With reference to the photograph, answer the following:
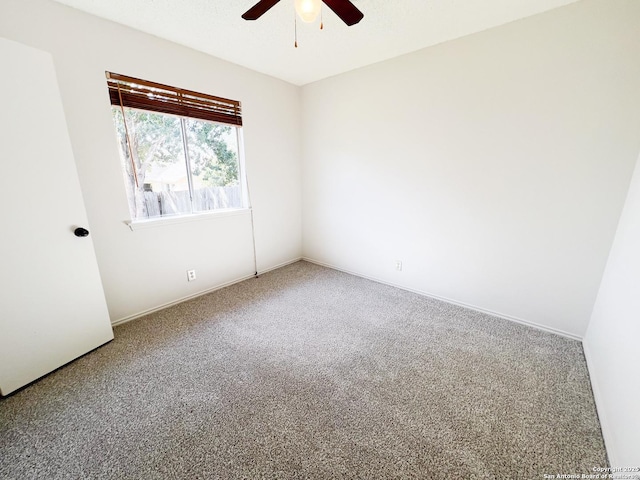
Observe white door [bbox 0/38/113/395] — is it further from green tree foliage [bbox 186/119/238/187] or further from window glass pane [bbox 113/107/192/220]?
green tree foliage [bbox 186/119/238/187]

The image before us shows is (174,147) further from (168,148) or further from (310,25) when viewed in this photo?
(310,25)

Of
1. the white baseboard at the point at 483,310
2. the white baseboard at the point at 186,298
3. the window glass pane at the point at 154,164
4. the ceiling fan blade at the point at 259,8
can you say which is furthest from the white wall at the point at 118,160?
the white baseboard at the point at 483,310

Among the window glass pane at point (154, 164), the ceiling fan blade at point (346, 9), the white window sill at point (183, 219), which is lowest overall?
the white window sill at point (183, 219)

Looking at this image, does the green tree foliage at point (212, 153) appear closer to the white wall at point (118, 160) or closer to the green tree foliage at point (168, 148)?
the green tree foliage at point (168, 148)

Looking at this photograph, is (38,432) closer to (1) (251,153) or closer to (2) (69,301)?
(2) (69,301)

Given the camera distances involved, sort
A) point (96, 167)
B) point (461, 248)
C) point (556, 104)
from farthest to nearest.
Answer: point (461, 248) < point (96, 167) < point (556, 104)

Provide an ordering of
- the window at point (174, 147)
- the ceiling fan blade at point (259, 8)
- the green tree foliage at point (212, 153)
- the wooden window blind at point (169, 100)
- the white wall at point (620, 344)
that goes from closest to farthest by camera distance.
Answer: the white wall at point (620, 344) < the ceiling fan blade at point (259, 8) < the wooden window blind at point (169, 100) < the window at point (174, 147) < the green tree foliage at point (212, 153)

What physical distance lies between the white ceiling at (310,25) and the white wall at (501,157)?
19 centimetres

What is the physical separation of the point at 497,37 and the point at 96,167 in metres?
3.39

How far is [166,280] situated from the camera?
8.70 feet

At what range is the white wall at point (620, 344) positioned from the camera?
3.91 ft

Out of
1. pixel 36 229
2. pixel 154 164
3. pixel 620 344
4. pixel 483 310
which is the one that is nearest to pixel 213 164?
pixel 154 164

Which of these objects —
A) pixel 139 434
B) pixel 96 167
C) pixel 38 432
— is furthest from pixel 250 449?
pixel 96 167

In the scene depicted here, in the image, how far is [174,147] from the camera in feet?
8.61
